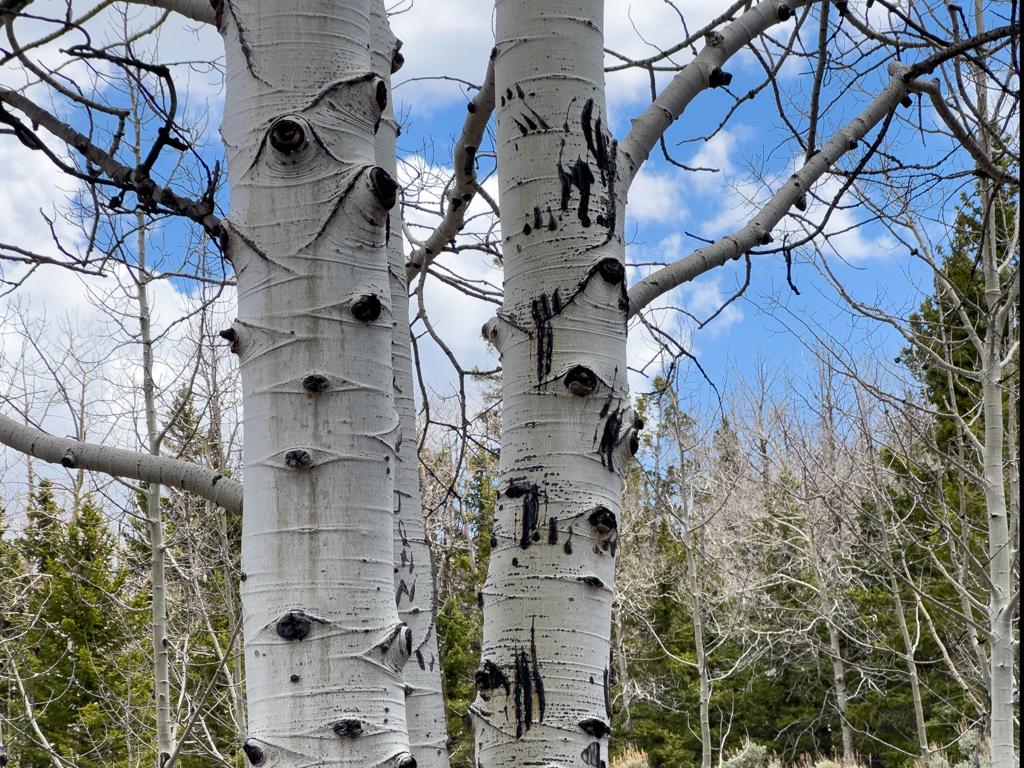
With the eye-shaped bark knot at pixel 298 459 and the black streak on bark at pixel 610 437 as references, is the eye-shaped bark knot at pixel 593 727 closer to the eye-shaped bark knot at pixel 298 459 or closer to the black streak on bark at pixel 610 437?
the black streak on bark at pixel 610 437

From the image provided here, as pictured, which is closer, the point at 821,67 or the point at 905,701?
the point at 821,67

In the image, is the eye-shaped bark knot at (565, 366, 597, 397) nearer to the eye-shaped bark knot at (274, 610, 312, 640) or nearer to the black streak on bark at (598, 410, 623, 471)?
the black streak on bark at (598, 410, 623, 471)

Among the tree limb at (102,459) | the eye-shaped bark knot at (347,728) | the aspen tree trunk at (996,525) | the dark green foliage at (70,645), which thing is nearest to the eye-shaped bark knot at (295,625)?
the eye-shaped bark knot at (347,728)

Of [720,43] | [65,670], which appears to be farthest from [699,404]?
[720,43]

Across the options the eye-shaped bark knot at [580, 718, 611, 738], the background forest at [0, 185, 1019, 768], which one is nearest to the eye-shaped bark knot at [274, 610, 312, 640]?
the eye-shaped bark knot at [580, 718, 611, 738]

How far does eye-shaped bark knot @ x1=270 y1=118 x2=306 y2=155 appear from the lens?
126cm

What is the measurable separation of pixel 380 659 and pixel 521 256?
0.78m

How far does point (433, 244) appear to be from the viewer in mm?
2891

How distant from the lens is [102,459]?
1.90 metres

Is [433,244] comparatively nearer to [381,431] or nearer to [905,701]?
[381,431]

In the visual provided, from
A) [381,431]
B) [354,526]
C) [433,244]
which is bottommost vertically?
[354,526]

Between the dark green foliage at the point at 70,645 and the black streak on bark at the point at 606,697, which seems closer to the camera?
the black streak on bark at the point at 606,697

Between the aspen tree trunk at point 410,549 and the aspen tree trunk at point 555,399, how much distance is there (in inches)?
17.4

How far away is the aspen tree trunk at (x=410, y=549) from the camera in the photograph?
2037mm
